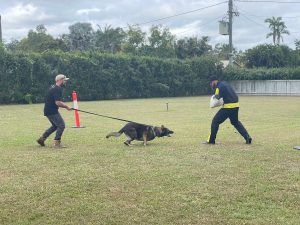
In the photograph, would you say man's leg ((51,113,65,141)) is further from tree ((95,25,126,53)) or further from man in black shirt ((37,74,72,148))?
tree ((95,25,126,53))

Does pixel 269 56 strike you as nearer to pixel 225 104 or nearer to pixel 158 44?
pixel 158 44

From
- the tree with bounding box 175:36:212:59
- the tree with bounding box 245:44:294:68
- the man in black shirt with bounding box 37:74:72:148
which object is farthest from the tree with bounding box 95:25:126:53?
the man in black shirt with bounding box 37:74:72:148

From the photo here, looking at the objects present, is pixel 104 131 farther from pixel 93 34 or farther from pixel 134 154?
pixel 93 34

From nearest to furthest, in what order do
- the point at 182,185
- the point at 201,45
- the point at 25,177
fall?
the point at 182,185, the point at 25,177, the point at 201,45

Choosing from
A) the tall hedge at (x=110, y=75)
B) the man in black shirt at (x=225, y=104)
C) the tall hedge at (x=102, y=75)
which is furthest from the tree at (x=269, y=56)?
→ the man in black shirt at (x=225, y=104)

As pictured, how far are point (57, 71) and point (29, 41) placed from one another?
37920 millimetres

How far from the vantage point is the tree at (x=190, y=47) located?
6638cm

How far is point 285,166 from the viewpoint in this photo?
8.20m

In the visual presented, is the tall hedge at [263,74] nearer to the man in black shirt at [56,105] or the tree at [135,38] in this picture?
the tree at [135,38]

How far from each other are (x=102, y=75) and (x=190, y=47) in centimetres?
2824

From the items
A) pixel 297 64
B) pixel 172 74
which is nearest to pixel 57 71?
pixel 172 74

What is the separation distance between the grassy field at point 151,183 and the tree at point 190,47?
55.4m

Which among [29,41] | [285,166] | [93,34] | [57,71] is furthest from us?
[93,34]

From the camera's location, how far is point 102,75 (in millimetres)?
41594
